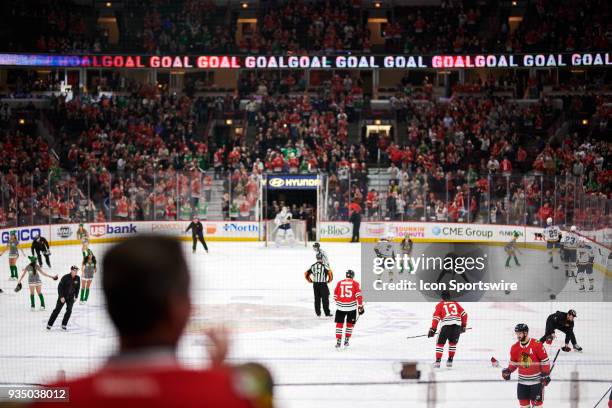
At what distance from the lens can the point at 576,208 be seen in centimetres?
2698

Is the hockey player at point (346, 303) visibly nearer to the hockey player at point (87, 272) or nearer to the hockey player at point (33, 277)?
the hockey player at point (87, 272)

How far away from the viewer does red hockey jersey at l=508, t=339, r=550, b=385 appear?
1058 centimetres

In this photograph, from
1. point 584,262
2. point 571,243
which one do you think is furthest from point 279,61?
point 584,262

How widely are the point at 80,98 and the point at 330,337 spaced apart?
27.9 metres

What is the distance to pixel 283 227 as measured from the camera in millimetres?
31688

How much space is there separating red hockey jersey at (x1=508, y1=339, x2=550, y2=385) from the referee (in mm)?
6460

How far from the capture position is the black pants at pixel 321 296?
17.5 metres

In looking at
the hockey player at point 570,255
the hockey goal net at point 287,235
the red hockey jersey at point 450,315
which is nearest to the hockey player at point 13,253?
the hockey goal net at point 287,235

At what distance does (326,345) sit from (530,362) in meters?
5.01

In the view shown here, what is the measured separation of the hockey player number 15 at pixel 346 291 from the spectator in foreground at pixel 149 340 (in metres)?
12.8

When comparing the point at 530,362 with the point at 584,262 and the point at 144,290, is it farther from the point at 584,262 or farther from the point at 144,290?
the point at 584,262

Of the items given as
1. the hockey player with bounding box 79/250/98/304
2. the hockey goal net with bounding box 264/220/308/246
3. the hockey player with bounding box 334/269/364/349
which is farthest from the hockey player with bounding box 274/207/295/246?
the hockey player with bounding box 334/269/364/349

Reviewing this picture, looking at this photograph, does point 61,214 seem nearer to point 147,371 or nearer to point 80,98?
point 80,98

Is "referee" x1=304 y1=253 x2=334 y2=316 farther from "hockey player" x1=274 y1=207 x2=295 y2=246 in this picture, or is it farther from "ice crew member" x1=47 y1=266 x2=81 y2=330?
"hockey player" x1=274 y1=207 x2=295 y2=246
